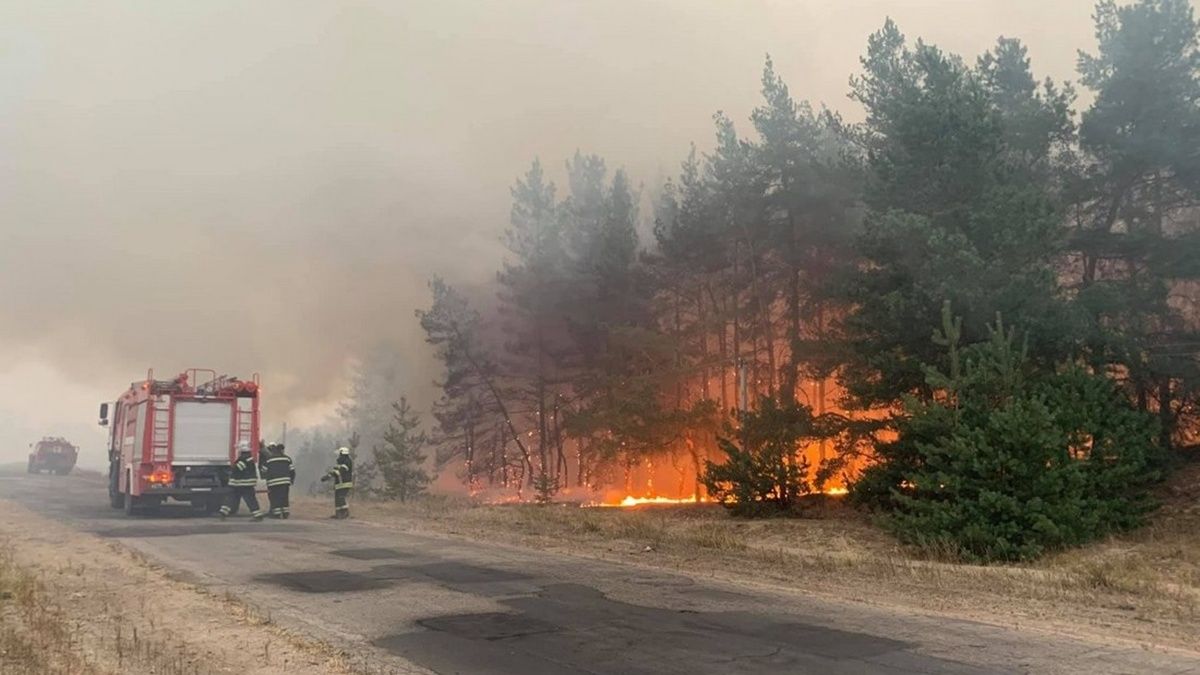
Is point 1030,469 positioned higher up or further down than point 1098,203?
further down

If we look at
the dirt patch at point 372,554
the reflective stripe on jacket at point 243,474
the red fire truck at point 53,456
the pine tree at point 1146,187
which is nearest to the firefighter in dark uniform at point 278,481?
the reflective stripe on jacket at point 243,474

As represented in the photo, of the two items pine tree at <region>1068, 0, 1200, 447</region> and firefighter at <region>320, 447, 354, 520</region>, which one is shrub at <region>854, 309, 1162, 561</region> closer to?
pine tree at <region>1068, 0, 1200, 447</region>

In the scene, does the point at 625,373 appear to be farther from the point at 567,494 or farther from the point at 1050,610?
the point at 1050,610

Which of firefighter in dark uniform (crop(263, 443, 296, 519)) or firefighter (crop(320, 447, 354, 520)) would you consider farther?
firefighter (crop(320, 447, 354, 520))

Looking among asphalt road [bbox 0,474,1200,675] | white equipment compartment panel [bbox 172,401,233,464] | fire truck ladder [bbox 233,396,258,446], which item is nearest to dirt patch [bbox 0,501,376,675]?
asphalt road [bbox 0,474,1200,675]

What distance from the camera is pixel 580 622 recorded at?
822 cm

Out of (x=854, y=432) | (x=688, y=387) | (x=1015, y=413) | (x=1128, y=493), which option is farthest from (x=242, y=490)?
(x=688, y=387)

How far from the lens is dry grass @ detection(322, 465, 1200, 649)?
8891 mm

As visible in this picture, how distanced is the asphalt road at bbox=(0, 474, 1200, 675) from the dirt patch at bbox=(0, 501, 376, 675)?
401 millimetres

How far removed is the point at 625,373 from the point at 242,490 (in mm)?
17117

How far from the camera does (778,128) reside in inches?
1152

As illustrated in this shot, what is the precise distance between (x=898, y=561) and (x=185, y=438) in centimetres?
1616

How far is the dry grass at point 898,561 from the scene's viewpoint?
8.89m

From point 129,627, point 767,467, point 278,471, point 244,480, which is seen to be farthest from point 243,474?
point 129,627
